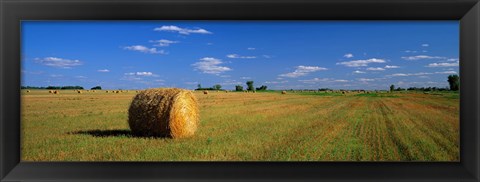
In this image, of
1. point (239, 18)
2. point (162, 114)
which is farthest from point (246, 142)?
point (239, 18)

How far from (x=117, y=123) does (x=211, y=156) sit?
3.78 meters

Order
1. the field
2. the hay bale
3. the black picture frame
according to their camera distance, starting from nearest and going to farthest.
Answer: the black picture frame, the field, the hay bale

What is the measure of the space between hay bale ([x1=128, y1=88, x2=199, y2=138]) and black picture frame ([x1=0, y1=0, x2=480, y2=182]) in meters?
2.76

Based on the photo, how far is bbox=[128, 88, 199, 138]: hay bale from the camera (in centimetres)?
573

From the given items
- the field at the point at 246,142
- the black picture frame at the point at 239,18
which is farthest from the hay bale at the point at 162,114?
the black picture frame at the point at 239,18

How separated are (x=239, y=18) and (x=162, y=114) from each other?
3.23 meters

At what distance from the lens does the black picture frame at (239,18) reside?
9.09 feet

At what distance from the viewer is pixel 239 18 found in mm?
2855

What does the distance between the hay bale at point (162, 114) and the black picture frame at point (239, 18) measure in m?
2.76

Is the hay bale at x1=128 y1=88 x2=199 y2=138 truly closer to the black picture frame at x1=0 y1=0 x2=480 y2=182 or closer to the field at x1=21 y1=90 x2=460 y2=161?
the field at x1=21 y1=90 x2=460 y2=161

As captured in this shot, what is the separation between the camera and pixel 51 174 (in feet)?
9.73

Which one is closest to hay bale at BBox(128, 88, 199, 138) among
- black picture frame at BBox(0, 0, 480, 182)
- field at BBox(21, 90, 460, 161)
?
field at BBox(21, 90, 460, 161)

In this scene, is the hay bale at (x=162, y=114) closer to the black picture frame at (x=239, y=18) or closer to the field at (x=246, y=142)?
the field at (x=246, y=142)

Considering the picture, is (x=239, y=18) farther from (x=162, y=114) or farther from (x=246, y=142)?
(x=162, y=114)
